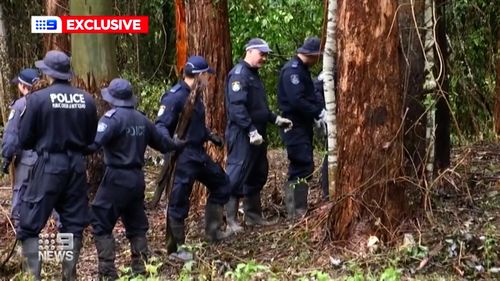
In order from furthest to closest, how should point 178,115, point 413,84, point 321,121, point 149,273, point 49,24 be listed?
point 49,24
point 321,121
point 178,115
point 413,84
point 149,273

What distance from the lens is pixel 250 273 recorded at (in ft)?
19.1

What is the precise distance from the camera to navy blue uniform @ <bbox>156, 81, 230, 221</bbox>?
774 centimetres

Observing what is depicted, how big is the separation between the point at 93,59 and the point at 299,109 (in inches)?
93.5

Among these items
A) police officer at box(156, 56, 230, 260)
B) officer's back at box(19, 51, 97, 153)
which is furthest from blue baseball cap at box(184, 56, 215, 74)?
officer's back at box(19, 51, 97, 153)

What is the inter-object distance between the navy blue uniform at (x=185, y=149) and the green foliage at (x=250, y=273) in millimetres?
1718

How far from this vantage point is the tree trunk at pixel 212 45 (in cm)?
998

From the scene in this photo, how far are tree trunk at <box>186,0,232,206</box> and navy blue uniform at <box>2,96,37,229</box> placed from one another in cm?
252

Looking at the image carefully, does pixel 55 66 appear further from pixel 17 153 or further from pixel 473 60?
pixel 473 60

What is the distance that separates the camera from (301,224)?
25.6ft

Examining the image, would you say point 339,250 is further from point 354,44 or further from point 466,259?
point 354,44

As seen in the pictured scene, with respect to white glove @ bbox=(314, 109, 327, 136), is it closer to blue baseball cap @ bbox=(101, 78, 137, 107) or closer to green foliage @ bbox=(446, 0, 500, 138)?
blue baseball cap @ bbox=(101, 78, 137, 107)

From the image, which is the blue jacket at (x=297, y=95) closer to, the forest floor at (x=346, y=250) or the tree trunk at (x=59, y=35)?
the forest floor at (x=346, y=250)

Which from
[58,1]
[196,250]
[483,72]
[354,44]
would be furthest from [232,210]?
[483,72]

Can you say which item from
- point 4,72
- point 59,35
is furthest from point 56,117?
point 4,72
